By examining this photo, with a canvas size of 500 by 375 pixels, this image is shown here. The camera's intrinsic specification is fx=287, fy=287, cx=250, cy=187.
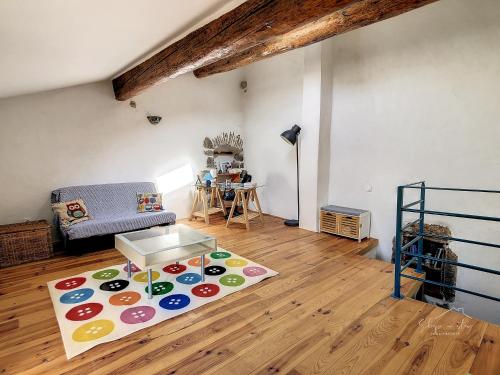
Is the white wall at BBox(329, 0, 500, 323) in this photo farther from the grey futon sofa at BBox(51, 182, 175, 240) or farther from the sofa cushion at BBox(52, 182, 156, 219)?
the sofa cushion at BBox(52, 182, 156, 219)

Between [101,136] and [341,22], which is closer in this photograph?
[341,22]

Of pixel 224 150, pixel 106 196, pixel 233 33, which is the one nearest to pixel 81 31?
pixel 233 33

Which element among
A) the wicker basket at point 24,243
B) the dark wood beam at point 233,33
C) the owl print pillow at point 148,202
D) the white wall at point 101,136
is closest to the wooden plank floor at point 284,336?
the wicker basket at point 24,243

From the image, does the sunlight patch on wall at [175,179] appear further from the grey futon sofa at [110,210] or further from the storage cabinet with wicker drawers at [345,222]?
the storage cabinet with wicker drawers at [345,222]

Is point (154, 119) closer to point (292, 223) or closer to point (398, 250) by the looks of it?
point (292, 223)

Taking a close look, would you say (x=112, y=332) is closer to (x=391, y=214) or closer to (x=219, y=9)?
(x=219, y=9)

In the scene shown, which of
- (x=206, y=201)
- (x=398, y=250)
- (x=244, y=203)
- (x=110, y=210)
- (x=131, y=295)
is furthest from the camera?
(x=206, y=201)

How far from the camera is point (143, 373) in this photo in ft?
5.27

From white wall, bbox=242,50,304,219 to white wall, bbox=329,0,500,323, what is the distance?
2.59ft

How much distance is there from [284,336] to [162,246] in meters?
1.31

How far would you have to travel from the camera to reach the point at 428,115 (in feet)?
10.5

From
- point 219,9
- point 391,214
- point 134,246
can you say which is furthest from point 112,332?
point 391,214

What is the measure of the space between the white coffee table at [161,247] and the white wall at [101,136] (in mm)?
1660

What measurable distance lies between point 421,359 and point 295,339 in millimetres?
739
